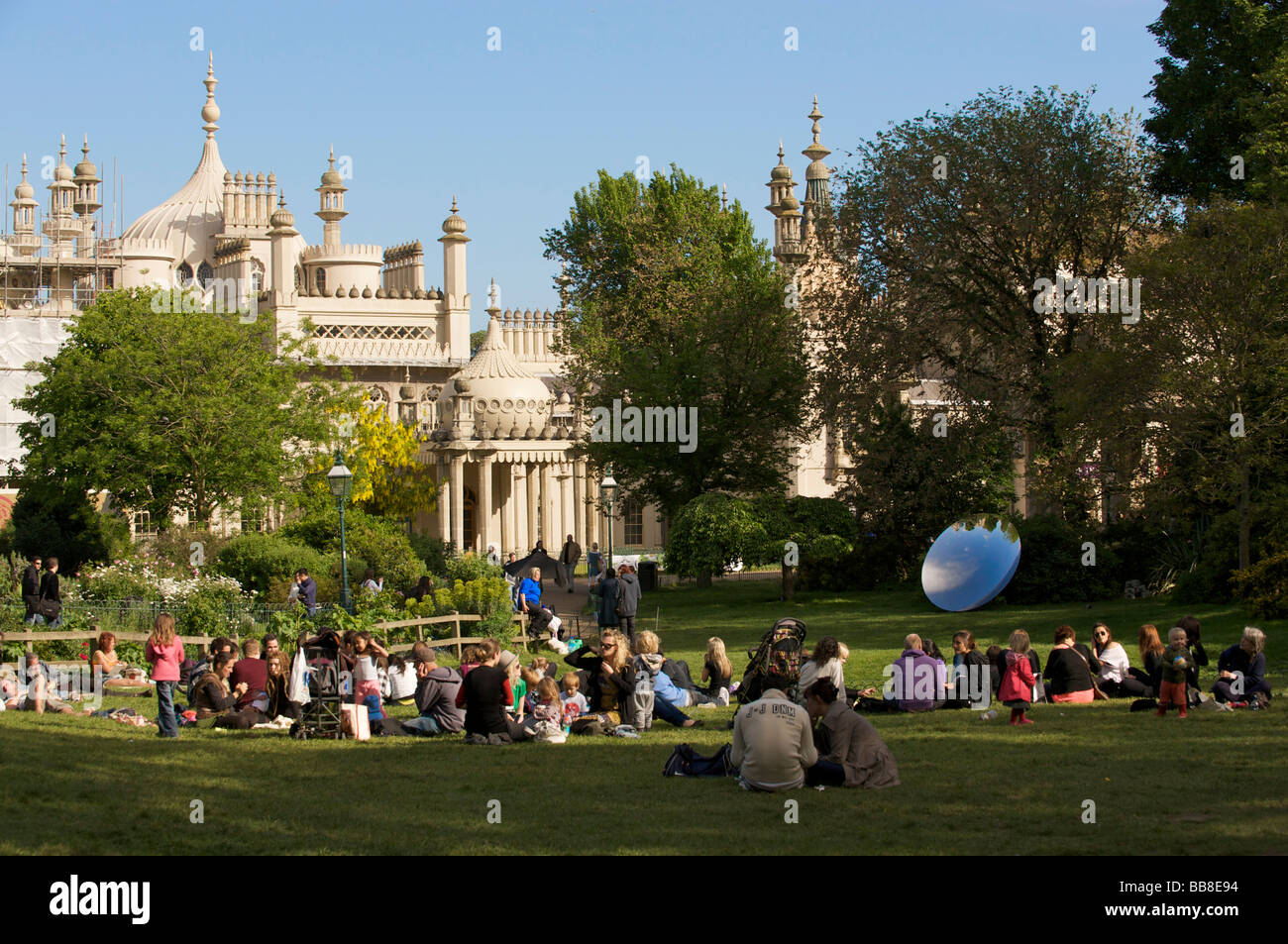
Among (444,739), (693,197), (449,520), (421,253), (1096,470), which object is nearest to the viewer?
(444,739)

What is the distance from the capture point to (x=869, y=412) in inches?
1551

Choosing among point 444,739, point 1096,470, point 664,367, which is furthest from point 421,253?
point 444,739

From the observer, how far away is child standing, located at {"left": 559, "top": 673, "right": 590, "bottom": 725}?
56.4ft

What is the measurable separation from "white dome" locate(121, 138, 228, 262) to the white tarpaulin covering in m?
17.2

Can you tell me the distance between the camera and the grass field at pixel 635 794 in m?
10.8

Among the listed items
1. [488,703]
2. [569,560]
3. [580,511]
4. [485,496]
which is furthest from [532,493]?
[488,703]

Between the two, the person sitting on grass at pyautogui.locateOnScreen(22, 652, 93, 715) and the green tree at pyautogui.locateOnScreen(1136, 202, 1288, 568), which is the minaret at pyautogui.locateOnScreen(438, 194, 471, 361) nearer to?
the green tree at pyautogui.locateOnScreen(1136, 202, 1288, 568)

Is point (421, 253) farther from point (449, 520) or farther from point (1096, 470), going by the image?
point (1096, 470)

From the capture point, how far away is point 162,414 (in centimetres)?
3659

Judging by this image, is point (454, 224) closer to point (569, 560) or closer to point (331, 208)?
point (331, 208)

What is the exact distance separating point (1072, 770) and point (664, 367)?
29327mm

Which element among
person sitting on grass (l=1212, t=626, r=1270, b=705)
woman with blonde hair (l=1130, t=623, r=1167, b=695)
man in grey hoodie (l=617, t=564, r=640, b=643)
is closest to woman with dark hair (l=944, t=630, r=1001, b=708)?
woman with blonde hair (l=1130, t=623, r=1167, b=695)

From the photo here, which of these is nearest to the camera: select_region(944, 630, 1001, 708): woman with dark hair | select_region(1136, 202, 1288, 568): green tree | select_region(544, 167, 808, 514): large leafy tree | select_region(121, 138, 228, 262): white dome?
select_region(944, 630, 1001, 708): woman with dark hair

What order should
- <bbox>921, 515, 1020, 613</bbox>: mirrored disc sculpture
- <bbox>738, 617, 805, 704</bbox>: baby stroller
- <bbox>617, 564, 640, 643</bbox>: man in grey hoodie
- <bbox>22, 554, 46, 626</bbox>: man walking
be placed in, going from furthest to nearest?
1. <bbox>921, 515, 1020, 613</bbox>: mirrored disc sculpture
2. <bbox>617, 564, 640, 643</bbox>: man in grey hoodie
3. <bbox>22, 554, 46, 626</bbox>: man walking
4. <bbox>738, 617, 805, 704</bbox>: baby stroller
